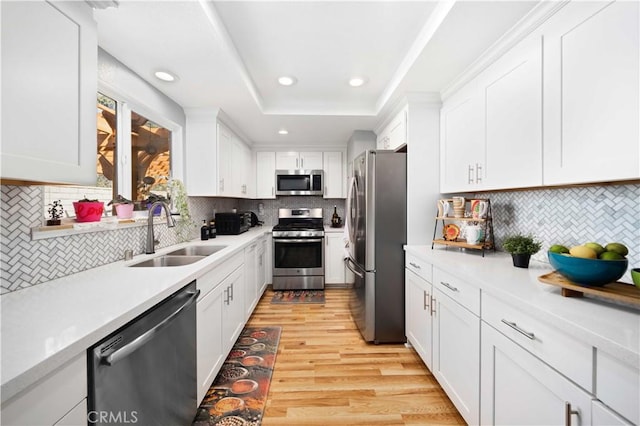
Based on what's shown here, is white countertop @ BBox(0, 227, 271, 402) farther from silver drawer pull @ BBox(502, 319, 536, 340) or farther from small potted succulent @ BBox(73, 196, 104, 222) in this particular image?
silver drawer pull @ BBox(502, 319, 536, 340)

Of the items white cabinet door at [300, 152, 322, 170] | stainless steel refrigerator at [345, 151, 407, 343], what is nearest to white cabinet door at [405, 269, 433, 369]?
stainless steel refrigerator at [345, 151, 407, 343]

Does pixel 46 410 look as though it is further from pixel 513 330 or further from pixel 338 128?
pixel 338 128

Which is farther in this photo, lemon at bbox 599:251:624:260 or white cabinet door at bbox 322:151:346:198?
white cabinet door at bbox 322:151:346:198

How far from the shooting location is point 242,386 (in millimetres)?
1783

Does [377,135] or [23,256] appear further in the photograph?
[377,135]

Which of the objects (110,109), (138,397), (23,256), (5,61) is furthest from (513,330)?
(110,109)

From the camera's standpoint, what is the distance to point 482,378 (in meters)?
1.25

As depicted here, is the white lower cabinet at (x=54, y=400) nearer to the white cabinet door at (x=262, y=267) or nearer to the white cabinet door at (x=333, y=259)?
the white cabinet door at (x=262, y=267)

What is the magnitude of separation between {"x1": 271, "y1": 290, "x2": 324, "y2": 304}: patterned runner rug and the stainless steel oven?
0.06 meters

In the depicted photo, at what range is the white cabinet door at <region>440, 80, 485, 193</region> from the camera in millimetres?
1816

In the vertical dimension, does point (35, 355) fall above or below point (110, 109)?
below

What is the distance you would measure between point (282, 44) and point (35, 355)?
203cm

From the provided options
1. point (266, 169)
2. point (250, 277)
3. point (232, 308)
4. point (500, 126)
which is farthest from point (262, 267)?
point (500, 126)

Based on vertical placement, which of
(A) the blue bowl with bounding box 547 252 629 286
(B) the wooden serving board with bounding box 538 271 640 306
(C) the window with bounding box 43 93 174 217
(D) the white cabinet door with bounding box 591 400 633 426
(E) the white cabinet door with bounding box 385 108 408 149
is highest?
(E) the white cabinet door with bounding box 385 108 408 149
